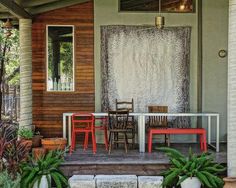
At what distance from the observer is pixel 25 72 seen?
28.0 ft

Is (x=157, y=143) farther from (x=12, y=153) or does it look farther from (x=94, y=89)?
(x=12, y=153)

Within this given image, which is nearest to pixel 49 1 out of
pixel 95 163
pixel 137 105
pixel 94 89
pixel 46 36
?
pixel 46 36

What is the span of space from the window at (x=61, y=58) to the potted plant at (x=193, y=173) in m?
3.57

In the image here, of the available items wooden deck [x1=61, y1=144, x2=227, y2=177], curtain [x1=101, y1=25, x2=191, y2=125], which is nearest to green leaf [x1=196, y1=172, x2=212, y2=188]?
wooden deck [x1=61, y1=144, x2=227, y2=177]

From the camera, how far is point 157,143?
9.23 metres

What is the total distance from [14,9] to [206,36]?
4.01 m

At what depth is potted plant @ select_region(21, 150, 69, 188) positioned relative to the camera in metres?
5.99

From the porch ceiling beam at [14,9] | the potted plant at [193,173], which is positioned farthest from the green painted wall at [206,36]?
the potted plant at [193,173]

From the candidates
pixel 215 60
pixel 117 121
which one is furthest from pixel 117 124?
pixel 215 60

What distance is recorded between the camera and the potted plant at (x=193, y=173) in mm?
6039

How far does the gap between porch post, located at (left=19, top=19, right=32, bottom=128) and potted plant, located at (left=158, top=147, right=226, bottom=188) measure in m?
3.28

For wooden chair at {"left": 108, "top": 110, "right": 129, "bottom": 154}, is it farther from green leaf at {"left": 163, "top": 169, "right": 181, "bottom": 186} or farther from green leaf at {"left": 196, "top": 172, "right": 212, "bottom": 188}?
green leaf at {"left": 196, "top": 172, "right": 212, "bottom": 188}

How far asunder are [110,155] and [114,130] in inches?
17.1

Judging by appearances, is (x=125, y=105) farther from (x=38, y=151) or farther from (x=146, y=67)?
(x=38, y=151)
